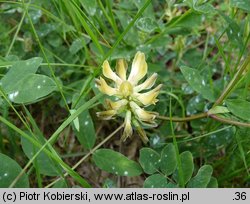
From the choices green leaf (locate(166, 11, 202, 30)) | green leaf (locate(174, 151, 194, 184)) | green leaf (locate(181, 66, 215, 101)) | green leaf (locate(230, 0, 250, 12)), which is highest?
green leaf (locate(166, 11, 202, 30))

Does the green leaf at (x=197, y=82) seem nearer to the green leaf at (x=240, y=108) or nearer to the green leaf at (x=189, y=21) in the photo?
the green leaf at (x=240, y=108)

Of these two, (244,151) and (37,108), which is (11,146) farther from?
(244,151)

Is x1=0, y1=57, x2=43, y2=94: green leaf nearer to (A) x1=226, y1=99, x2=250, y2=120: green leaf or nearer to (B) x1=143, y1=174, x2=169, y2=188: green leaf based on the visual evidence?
(B) x1=143, y1=174, x2=169, y2=188: green leaf

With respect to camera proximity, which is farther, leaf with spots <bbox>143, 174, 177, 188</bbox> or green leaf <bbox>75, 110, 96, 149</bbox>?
green leaf <bbox>75, 110, 96, 149</bbox>

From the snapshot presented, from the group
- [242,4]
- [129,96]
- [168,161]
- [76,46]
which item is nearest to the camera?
[129,96]

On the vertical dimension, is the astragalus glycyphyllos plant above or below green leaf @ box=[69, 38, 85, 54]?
below

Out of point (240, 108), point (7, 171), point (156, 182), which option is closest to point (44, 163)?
point (7, 171)

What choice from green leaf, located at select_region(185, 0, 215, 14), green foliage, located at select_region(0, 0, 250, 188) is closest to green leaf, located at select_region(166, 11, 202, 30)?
green foliage, located at select_region(0, 0, 250, 188)

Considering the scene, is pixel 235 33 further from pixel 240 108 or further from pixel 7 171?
pixel 7 171
